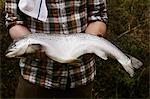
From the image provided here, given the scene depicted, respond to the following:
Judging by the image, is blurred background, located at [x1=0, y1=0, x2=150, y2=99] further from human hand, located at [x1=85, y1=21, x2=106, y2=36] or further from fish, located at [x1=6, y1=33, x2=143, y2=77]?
fish, located at [x1=6, y1=33, x2=143, y2=77]

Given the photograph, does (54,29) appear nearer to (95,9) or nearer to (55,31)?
(55,31)

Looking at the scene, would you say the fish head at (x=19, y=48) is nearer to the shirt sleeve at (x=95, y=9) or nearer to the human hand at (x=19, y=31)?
the human hand at (x=19, y=31)

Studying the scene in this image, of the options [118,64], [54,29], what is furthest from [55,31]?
[118,64]

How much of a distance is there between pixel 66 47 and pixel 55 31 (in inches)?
6.7

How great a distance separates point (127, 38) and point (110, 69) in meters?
0.36

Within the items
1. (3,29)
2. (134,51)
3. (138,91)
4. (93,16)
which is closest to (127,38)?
(134,51)

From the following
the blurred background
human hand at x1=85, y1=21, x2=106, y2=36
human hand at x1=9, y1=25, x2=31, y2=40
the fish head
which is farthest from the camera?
the blurred background

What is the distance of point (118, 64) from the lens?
14.8 feet

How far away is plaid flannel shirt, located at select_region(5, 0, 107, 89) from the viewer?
2.51 m

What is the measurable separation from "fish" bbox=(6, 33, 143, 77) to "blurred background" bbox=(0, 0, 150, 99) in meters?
1.94

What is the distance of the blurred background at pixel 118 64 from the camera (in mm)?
4496

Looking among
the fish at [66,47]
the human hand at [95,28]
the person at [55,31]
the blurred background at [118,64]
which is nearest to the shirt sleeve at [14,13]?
the person at [55,31]

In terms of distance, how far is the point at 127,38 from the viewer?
15.2 ft

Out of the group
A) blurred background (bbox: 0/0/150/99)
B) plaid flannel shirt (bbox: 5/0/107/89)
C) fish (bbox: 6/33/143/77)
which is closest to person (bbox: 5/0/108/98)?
plaid flannel shirt (bbox: 5/0/107/89)
